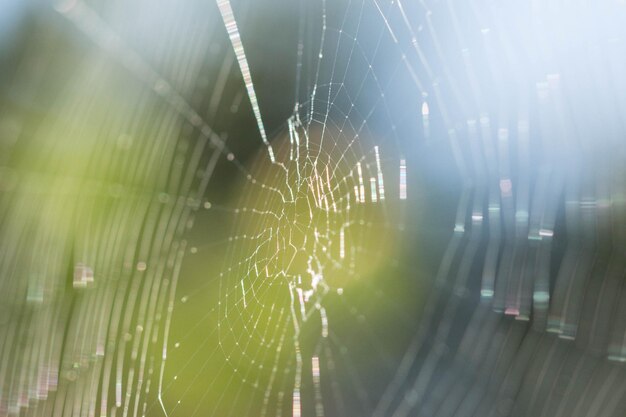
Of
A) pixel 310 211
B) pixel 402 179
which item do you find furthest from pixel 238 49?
pixel 402 179

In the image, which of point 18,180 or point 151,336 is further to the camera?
point 151,336

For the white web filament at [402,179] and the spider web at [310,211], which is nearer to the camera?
the spider web at [310,211]

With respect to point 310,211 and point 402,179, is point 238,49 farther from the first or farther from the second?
point 402,179

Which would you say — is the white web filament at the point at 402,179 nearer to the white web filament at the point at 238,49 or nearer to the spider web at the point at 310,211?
the spider web at the point at 310,211

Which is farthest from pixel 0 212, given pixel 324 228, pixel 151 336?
pixel 324 228

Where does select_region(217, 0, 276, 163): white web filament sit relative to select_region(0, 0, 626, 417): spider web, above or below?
above

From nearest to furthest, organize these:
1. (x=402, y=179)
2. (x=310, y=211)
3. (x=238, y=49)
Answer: (x=238, y=49) → (x=310, y=211) → (x=402, y=179)

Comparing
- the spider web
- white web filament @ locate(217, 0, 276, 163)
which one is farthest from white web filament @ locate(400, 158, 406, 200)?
white web filament @ locate(217, 0, 276, 163)

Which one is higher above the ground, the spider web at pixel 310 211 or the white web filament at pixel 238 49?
the white web filament at pixel 238 49

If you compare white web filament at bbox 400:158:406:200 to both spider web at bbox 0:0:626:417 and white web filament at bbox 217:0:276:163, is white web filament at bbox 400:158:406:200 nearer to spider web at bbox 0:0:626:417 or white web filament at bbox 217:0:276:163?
spider web at bbox 0:0:626:417

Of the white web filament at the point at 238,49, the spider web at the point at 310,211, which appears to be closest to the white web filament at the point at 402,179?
the spider web at the point at 310,211

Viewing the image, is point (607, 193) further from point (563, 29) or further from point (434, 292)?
point (434, 292)
